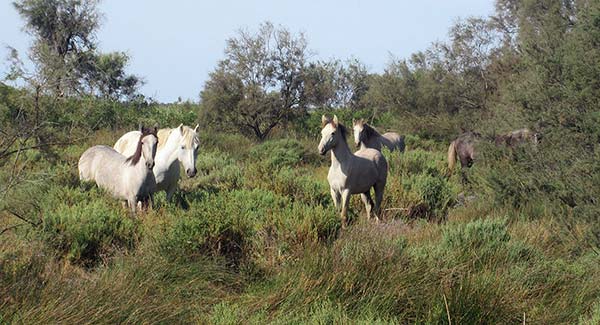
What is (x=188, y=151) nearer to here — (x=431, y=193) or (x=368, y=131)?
(x=431, y=193)

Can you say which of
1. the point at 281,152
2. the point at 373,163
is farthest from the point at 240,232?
the point at 281,152

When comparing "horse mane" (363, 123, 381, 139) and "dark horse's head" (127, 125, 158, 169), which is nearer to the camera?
"dark horse's head" (127, 125, 158, 169)

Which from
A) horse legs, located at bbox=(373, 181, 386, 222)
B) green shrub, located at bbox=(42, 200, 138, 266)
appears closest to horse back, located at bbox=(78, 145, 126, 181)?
green shrub, located at bbox=(42, 200, 138, 266)

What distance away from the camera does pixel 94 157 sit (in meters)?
12.0

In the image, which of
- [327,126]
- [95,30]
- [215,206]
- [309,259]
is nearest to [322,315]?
[309,259]

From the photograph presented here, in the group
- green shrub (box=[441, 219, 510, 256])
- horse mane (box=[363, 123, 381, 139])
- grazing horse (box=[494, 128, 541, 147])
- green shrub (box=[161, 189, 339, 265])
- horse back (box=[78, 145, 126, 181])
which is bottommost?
green shrub (box=[441, 219, 510, 256])

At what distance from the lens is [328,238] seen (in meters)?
7.18

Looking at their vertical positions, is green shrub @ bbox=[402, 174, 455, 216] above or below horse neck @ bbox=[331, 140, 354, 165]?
below

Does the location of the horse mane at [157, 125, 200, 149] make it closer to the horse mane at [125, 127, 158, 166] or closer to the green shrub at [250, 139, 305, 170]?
the horse mane at [125, 127, 158, 166]

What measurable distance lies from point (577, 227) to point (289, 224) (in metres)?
3.50

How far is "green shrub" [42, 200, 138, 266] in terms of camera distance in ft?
24.3

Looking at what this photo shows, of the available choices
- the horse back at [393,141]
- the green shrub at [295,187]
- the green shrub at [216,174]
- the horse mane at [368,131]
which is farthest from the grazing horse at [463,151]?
the green shrub at [216,174]

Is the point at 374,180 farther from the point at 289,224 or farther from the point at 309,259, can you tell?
the point at 309,259

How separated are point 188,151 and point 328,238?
4290 millimetres
